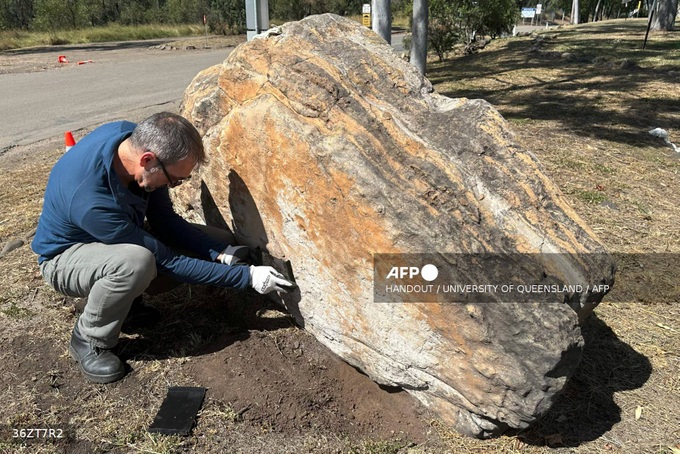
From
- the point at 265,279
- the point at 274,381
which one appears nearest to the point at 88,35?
the point at 265,279

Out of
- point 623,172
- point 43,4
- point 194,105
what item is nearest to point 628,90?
point 623,172

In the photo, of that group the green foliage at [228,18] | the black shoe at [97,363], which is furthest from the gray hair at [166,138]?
the green foliage at [228,18]

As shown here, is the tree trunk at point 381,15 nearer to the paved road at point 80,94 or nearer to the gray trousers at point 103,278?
the paved road at point 80,94

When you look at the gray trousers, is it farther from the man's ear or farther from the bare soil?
the man's ear

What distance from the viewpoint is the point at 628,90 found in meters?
9.21

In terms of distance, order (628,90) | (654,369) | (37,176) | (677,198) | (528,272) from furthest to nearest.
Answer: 1. (628,90)
2. (37,176)
3. (677,198)
4. (654,369)
5. (528,272)

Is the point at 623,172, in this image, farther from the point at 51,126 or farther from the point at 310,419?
the point at 51,126

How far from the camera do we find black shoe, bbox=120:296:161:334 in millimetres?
3133

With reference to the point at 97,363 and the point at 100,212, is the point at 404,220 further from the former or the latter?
the point at 97,363

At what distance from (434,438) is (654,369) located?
137cm

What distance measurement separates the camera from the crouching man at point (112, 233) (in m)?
2.44

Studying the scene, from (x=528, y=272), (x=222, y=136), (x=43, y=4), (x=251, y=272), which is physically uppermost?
(x=43, y=4)

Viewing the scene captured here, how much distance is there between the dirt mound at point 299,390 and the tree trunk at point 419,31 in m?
7.24

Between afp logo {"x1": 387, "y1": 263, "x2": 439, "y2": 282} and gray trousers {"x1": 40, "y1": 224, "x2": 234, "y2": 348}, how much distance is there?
116cm
